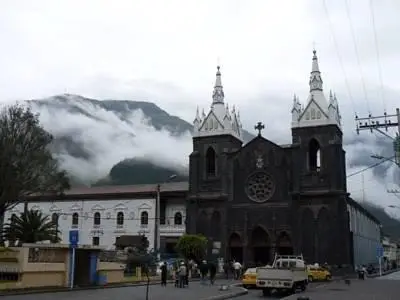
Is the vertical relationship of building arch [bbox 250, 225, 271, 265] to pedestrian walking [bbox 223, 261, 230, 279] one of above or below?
above

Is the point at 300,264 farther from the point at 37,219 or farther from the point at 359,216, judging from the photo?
the point at 359,216

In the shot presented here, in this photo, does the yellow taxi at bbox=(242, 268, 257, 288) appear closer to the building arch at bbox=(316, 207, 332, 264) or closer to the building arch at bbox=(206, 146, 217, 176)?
the building arch at bbox=(316, 207, 332, 264)

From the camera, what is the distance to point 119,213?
73.4 m

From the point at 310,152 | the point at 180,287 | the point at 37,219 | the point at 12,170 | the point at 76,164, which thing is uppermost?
the point at 76,164

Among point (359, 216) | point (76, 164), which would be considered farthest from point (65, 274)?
point (76, 164)

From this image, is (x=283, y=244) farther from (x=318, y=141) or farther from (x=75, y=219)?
(x=75, y=219)

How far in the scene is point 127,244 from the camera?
6750 centimetres

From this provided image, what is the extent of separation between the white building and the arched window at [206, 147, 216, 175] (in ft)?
14.5

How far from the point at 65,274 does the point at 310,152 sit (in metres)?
40.9

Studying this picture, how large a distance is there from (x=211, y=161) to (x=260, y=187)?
25.8 feet

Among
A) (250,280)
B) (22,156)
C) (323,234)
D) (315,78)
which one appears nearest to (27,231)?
(22,156)

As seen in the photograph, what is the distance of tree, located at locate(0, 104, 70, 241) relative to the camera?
41.5m

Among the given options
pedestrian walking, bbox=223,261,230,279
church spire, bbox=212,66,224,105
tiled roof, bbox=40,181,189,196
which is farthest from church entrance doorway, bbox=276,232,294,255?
church spire, bbox=212,66,224,105

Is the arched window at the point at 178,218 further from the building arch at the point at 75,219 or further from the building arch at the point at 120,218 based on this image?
the building arch at the point at 75,219
